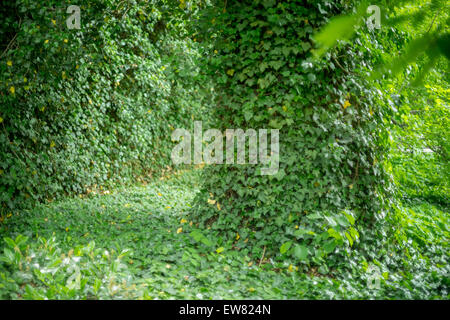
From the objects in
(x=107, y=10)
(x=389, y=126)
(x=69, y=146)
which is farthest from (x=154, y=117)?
(x=389, y=126)

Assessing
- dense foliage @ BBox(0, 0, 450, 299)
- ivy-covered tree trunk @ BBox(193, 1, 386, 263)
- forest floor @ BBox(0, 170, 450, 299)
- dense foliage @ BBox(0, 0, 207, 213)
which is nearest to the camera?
forest floor @ BBox(0, 170, 450, 299)

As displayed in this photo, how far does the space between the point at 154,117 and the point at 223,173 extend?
5.35 meters

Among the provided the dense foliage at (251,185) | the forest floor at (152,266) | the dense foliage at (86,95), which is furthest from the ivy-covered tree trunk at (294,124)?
the dense foliage at (86,95)

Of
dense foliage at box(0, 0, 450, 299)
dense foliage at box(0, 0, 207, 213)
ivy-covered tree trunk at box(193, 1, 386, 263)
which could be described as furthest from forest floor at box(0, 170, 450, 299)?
dense foliage at box(0, 0, 207, 213)

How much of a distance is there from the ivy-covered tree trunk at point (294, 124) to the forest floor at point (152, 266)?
41 cm

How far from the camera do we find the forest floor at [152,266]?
2.91 metres

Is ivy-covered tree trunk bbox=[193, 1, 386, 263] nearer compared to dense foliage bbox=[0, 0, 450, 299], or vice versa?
dense foliage bbox=[0, 0, 450, 299]

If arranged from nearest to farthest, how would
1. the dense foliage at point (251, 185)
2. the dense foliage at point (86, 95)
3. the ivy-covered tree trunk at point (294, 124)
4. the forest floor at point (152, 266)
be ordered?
the forest floor at point (152, 266) < the dense foliage at point (251, 185) < the ivy-covered tree trunk at point (294, 124) < the dense foliage at point (86, 95)

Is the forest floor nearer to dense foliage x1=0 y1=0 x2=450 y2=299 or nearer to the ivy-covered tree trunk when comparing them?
dense foliage x1=0 y1=0 x2=450 y2=299

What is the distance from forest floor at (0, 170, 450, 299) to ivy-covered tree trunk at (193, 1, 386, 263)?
0.41 m

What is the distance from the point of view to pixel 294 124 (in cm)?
413

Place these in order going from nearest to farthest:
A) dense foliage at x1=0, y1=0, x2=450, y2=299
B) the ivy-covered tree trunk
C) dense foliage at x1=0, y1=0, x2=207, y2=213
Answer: dense foliage at x1=0, y1=0, x2=450, y2=299 → the ivy-covered tree trunk → dense foliage at x1=0, y1=0, x2=207, y2=213

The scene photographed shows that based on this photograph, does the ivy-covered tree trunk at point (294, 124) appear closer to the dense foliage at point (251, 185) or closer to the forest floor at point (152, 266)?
the dense foliage at point (251, 185)

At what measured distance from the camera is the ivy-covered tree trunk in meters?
4.02
